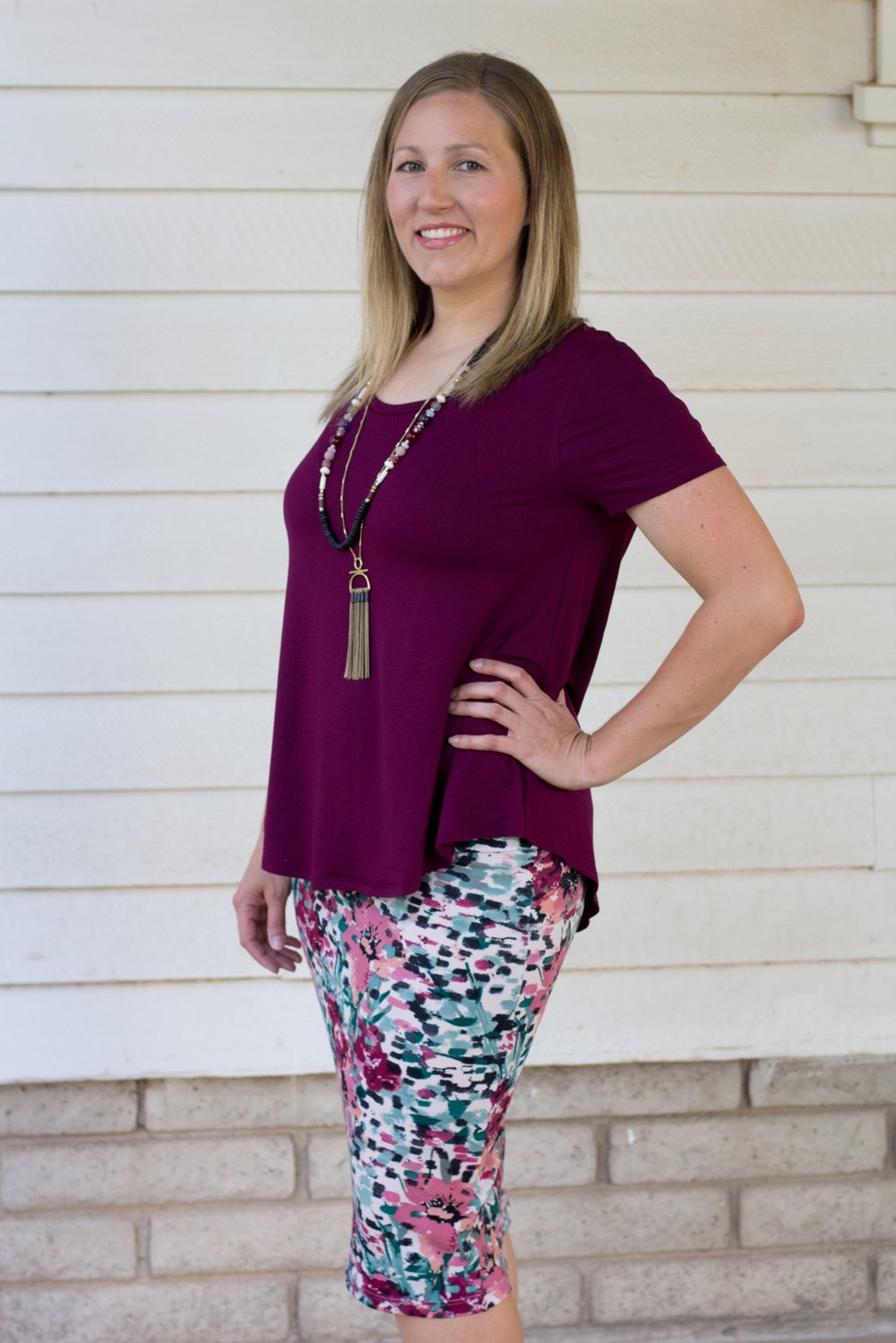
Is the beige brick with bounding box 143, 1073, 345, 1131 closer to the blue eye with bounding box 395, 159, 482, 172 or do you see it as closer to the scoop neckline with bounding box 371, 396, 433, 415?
the scoop neckline with bounding box 371, 396, 433, 415

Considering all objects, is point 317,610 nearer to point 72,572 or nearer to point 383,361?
point 383,361

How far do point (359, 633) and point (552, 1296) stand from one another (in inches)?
66.7

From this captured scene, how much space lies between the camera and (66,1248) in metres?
2.64

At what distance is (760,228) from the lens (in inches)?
100

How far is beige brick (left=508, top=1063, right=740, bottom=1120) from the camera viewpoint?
8.75ft

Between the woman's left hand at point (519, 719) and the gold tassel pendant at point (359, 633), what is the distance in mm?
109

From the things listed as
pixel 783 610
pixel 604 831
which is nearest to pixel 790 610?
pixel 783 610

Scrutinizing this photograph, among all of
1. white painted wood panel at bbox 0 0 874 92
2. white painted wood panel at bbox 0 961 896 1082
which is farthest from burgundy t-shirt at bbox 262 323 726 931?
white painted wood panel at bbox 0 0 874 92

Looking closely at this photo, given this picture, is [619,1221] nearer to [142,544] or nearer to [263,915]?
[263,915]

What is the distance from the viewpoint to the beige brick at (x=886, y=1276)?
2727 mm

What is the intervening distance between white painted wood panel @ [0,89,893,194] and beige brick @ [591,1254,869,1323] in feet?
6.69

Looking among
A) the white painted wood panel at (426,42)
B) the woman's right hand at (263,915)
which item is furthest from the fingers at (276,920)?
the white painted wood panel at (426,42)

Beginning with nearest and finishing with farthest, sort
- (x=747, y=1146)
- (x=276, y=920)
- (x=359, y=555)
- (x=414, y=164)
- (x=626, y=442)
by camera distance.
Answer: (x=626, y=442) < (x=359, y=555) < (x=414, y=164) < (x=276, y=920) < (x=747, y=1146)

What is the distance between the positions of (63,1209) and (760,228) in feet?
7.38
